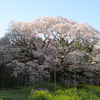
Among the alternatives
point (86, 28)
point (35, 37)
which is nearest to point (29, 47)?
point (35, 37)

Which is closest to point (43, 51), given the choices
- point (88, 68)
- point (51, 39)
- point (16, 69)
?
point (51, 39)

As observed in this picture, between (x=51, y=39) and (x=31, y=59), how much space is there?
Result: 9.88 feet

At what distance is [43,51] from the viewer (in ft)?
59.8

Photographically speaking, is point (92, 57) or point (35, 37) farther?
point (35, 37)

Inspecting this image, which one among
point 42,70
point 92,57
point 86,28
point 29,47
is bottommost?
point 42,70

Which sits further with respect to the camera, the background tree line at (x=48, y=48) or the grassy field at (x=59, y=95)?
the background tree line at (x=48, y=48)

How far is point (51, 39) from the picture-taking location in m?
18.1

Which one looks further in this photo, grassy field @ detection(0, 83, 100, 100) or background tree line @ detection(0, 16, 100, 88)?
background tree line @ detection(0, 16, 100, 88)

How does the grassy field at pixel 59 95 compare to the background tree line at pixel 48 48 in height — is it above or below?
below

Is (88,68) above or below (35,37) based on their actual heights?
below

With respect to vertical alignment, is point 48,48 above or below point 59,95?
above

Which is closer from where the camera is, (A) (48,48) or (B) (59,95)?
(B) (59,95)

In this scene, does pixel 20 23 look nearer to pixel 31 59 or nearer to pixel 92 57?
pixel 31 59

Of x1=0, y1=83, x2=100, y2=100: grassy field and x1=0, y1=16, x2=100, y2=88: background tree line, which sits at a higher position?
x1=0, y1=16, x2=100, y2=88: background tree line
